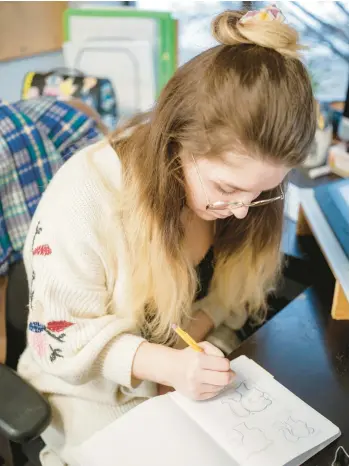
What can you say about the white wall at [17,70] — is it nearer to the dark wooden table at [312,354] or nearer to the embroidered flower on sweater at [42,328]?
the embroidered flower on sweater at [42,328]

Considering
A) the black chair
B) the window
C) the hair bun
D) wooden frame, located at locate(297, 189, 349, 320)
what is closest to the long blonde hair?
the hair bun

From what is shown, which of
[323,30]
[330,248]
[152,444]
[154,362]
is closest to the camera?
[152,444]

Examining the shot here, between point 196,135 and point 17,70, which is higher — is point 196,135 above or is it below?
above

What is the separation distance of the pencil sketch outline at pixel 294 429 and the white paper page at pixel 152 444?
91 millimetres

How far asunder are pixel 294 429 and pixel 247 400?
0.09 metres

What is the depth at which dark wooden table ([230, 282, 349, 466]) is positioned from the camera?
0.84 metres

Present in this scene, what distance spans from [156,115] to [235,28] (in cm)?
18

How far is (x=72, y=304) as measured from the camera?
0.90 meters

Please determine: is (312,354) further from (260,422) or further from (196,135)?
(196,135)

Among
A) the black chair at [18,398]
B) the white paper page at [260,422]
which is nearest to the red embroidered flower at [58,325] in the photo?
the black chair at [18,398]

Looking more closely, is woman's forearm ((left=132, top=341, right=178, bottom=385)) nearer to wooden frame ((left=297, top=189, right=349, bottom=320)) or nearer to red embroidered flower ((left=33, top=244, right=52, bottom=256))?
red embroidered flower ((left=33, top=244, right=52, bottom=256))

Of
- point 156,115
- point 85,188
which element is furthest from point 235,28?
point 85,188

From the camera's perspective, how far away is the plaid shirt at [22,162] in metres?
1.07

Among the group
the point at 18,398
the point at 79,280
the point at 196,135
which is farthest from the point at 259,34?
the point at 18,398
